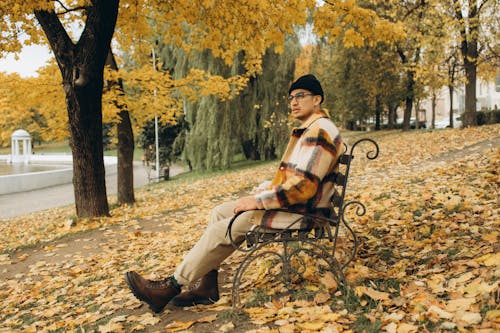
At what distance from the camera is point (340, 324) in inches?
106

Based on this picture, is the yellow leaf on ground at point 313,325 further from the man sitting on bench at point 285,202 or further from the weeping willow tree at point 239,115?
the weeping willow tree at point 239,115

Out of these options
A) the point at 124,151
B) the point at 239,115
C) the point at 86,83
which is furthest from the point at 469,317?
the point at 239,115

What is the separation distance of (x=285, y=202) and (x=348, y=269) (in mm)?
1014

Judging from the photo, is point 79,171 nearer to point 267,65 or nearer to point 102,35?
point 102,35

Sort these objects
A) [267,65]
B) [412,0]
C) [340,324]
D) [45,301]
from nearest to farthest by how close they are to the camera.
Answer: [340,324] < [45,301] < [267,65] < [412,0]

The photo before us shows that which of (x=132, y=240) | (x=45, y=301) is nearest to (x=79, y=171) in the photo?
(x=132, y=240)

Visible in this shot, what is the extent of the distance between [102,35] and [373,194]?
4.78 meters

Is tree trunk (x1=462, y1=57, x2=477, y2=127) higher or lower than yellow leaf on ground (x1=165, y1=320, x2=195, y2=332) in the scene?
higher

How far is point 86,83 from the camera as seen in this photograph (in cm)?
714

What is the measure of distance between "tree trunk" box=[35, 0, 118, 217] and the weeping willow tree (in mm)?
9657

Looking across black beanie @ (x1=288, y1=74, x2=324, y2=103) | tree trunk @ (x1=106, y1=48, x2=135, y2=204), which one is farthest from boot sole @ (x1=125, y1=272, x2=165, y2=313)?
tree trunk @ (x1=106, y1=48, x2=135, y2=204)

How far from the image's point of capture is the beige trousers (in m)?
3.05

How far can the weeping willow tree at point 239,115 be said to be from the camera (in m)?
17.3

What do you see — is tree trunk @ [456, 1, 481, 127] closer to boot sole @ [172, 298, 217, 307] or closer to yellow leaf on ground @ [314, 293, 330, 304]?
yellow leaf on ground @ [314, 293, 330, 304]
